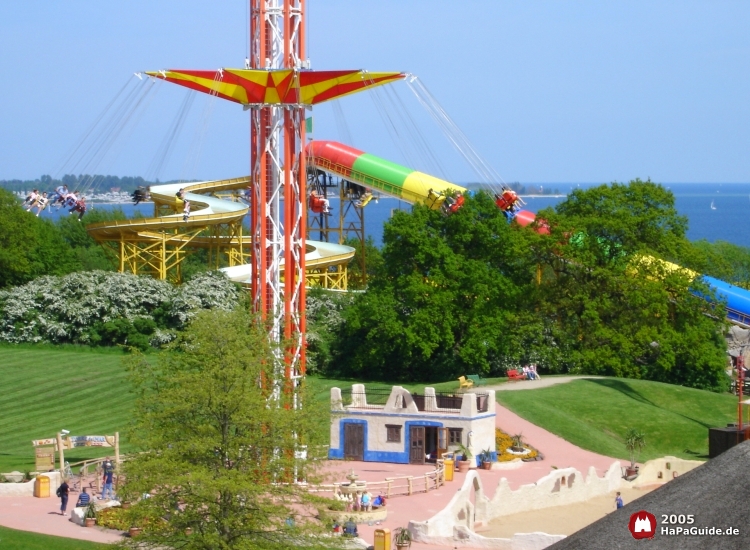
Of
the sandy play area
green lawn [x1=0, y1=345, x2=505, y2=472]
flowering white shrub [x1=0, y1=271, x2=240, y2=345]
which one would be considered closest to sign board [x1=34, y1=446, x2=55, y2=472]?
green lawn [x1=0, y1=345, x2=505, y2=472]

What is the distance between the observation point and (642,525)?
2100cm

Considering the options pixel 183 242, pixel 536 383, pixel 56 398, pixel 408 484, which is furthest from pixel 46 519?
pixel 183 242

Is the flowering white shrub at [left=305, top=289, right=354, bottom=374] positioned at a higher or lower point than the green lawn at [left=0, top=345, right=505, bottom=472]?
higher

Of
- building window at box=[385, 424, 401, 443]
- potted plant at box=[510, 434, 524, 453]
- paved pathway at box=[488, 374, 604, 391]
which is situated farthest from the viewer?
paved pathway at box=[488, 374, 604, 391]

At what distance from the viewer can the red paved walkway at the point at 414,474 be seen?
35.2m

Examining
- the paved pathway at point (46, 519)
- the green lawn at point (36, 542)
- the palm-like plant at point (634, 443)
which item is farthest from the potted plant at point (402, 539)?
the palm-like plant at point (634, 443)

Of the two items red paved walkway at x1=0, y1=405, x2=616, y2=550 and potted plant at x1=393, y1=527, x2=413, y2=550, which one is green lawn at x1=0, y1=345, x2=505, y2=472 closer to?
red paved walkway at x1=0, y1=405, x2=616, y2=550

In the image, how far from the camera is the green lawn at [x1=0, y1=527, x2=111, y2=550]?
106ft

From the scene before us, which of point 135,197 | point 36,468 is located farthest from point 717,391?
point 36,468

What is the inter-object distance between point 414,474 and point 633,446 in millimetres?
7750

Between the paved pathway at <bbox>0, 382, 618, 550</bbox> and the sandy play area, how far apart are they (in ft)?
5.18

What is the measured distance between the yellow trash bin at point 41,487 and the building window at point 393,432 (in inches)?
461

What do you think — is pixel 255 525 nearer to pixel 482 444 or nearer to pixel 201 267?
pixel 482 444

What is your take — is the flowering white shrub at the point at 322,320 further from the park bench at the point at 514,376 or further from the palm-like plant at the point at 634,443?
the palm-like plant at the point at 634,443
